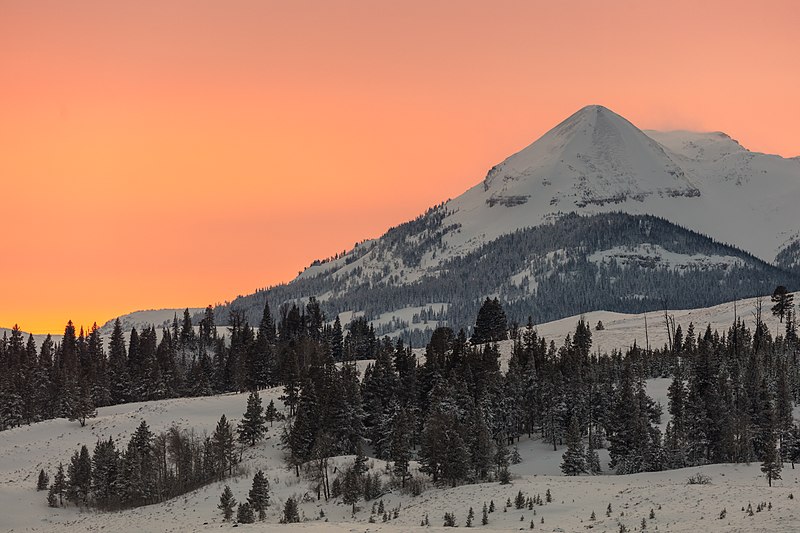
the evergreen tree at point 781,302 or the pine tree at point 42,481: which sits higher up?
the evergreen tree at point 781,302

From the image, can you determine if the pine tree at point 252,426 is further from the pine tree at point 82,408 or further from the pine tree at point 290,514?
the pine tree at point 290,514

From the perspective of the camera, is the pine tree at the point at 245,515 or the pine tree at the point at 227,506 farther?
the pine tree at the point at 227,506

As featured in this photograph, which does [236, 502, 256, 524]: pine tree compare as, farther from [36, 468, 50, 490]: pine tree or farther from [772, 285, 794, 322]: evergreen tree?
[772, 285, 794, 322]: evergreen tree

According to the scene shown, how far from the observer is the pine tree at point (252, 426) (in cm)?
10831

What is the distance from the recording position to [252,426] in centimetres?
10888

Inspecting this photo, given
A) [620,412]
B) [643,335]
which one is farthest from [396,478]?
[643,335]

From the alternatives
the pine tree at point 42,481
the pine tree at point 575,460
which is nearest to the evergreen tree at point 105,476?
the pine tree at point 42,481

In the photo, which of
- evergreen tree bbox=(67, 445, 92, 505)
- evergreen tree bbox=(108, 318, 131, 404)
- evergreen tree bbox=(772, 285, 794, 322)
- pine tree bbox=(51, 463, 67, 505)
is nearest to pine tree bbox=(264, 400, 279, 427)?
evergreen tree bbox=(67, 445, 92, 505)

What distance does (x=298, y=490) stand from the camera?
8656 centimetres

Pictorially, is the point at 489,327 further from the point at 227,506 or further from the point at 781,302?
the point at 227,506

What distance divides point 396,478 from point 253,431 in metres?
30.2

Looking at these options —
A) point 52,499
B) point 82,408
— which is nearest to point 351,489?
point 52,499

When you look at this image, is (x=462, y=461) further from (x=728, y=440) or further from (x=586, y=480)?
(x=728, y=440)

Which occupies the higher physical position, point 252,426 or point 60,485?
point 252,426
